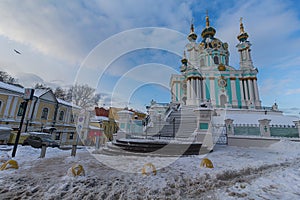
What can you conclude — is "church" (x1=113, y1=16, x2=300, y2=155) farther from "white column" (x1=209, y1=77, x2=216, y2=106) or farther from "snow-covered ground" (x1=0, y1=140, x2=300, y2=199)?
"snow-covered ground" (x1=0, y1=140, x2=300, y2=199)

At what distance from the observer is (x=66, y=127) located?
20516mm

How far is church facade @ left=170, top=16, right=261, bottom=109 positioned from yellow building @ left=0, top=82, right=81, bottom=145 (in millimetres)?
19998

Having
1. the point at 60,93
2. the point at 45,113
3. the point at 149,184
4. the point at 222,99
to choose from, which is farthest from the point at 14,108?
the point at 222,99

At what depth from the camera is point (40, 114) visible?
17406mm

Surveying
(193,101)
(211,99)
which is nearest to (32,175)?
(193,101)

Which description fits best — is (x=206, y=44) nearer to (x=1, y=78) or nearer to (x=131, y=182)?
(x=131, y=182)

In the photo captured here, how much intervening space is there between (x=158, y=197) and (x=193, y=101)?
24517 mm

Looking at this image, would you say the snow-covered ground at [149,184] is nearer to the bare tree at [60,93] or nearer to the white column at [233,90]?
the white column at [233,90]

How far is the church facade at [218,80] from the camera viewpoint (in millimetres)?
26000

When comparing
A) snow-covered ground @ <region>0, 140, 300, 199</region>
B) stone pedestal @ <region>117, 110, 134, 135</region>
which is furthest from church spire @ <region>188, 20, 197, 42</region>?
snow-covered ground @ <region>0, 140, 300, 199</region>

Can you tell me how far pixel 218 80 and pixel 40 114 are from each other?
97.4 ft

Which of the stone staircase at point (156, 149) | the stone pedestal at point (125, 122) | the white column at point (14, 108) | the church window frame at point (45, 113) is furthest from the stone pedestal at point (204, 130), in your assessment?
the church window frame at point (45, 113)

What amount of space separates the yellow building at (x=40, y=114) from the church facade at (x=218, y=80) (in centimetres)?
2000

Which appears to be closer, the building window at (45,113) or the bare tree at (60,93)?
the building window at (45,113)
